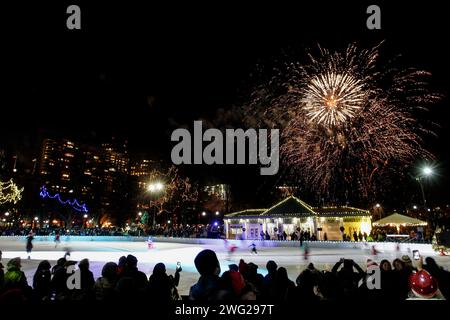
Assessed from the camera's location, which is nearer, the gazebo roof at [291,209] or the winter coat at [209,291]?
the winter coat at [209,291]

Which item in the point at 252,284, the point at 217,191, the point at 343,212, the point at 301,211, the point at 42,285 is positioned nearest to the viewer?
the point at 252,284

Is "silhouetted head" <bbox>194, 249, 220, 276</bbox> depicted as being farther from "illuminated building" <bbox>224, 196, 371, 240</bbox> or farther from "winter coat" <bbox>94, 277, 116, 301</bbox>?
"illuminated building" <bbox>224, 196, 371, 240</bbox>

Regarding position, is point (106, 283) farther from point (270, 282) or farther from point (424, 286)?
point (424, 286)

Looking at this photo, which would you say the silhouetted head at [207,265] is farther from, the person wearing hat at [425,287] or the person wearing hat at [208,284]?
the person wearing hat at [425,287]

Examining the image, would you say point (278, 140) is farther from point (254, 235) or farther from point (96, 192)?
point (96, 192)

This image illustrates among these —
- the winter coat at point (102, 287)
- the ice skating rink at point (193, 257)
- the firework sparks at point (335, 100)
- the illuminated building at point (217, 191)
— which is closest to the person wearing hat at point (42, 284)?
the winter coat at point (102, 287)

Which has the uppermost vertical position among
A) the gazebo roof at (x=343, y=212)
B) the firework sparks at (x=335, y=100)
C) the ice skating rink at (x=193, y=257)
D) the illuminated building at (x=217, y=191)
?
the firework sparks at (x=335, y=100)

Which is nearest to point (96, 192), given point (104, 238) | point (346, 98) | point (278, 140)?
point (104, 238)

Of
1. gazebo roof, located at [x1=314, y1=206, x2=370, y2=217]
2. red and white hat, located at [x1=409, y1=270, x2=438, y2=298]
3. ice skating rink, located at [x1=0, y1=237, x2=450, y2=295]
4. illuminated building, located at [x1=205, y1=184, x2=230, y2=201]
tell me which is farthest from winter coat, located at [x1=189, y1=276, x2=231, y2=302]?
illuminated building, located at [x1=205, y1=184, x2=230, y2=201]

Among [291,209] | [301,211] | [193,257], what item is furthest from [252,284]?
[291,209]
